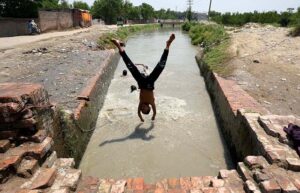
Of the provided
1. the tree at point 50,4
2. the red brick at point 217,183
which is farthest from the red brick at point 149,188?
the tree at point 50,4

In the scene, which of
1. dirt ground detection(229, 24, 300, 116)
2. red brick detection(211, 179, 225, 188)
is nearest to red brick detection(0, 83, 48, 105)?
red brick detection(211, 179, 225, 188)

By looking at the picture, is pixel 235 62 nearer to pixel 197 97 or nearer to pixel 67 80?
pixel 197 97

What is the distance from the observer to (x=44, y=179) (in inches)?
145

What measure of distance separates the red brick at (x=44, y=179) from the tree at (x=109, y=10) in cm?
5734

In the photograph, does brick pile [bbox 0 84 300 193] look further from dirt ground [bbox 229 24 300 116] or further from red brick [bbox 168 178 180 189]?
dirt ground [bbox 229 24 300 116]

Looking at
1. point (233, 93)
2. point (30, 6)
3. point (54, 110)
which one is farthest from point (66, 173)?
point (30, 6)

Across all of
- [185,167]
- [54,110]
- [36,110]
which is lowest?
[185,167]

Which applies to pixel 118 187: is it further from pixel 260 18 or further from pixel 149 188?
pixel 260 18

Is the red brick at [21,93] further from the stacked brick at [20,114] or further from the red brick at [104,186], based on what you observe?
the red brick at [104,186]

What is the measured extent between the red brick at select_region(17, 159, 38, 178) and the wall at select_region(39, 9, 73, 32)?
24.8 meters

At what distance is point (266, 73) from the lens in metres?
10.2

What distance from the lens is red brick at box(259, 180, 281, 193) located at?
11.8 ft

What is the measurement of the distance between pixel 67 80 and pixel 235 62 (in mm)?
6343

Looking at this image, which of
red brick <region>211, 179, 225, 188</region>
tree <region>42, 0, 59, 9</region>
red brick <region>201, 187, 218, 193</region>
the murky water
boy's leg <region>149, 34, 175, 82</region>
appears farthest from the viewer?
tree <region>42, 0, 59, 9</region>
